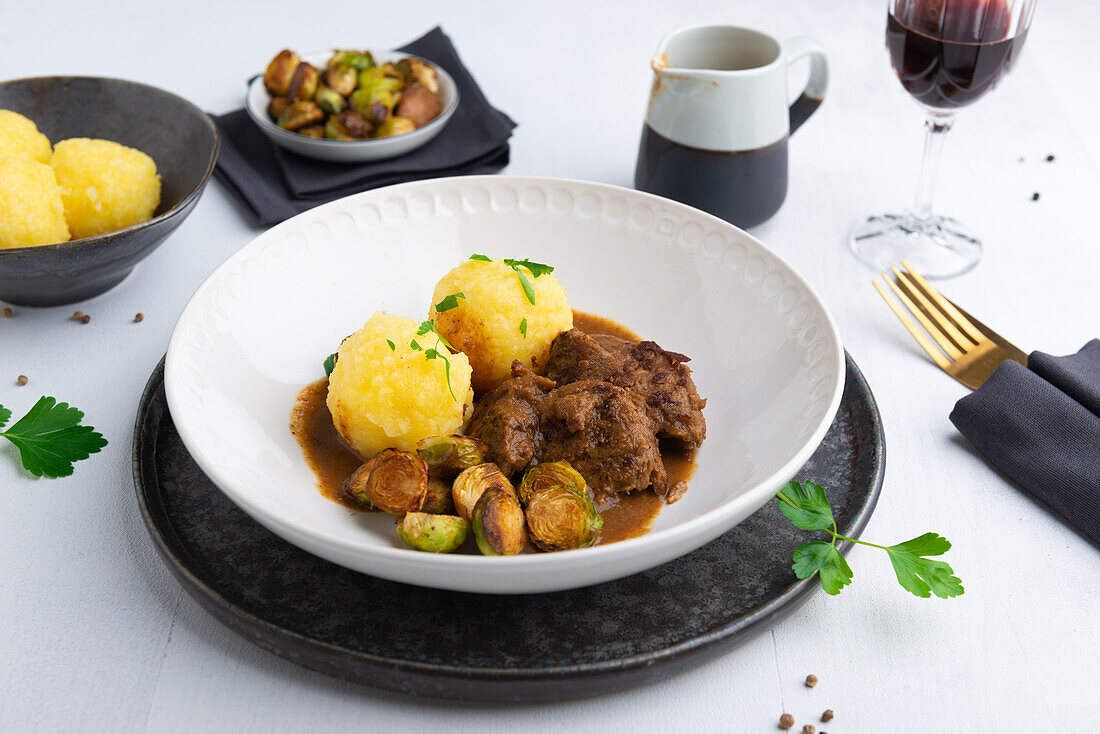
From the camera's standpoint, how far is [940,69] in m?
3.38

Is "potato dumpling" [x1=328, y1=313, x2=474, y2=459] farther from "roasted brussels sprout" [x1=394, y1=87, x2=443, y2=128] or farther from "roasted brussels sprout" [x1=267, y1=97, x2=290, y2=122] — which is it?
"roasted brussels sprout" [x1=267, y1=97, x2=290, y2=122]

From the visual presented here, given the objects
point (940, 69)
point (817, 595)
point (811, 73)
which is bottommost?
point (817, 595)

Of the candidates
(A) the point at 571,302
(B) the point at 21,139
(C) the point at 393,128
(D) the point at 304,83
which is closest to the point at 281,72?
(D) the point at 304,83

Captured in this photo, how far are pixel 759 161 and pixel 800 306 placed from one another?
1.13 metres

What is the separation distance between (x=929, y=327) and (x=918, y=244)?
2.41 feet

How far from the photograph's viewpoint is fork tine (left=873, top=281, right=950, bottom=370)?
3307 mm

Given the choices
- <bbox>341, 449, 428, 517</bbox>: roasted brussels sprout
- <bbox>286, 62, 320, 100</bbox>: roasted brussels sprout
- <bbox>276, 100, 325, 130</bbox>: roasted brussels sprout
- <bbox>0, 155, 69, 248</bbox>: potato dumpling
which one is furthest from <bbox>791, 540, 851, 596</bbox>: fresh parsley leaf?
<bbox>286, 62, 320, 100</bbox>: roasted brussels sprout

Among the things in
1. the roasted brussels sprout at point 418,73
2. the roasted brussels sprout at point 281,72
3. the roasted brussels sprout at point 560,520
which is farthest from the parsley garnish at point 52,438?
the roasted brussels sprout at point 418,73

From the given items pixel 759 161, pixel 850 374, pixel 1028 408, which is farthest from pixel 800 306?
pixel 759 161

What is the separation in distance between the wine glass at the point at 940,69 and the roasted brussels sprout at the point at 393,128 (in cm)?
201

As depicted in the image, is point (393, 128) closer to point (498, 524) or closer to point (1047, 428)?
point (498, 524)

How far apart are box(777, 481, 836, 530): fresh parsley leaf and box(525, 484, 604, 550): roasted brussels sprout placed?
0.52 metres

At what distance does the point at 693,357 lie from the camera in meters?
2.98

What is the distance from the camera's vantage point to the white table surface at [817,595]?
84.6 inches
